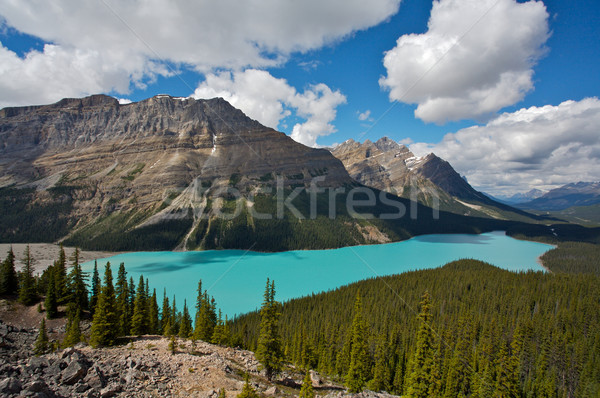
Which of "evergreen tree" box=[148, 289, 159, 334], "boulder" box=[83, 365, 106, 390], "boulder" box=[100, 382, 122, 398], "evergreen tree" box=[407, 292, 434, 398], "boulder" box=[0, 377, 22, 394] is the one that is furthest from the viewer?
"evergreen tree" box=[148, 289, 159, 334]

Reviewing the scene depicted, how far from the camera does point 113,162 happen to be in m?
176

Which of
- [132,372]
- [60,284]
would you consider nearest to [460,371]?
[132,372]

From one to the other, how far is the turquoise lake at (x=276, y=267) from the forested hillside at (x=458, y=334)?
15.5m

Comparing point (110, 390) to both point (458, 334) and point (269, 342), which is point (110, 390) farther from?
point (458, 334)

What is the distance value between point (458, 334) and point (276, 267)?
2612 inches

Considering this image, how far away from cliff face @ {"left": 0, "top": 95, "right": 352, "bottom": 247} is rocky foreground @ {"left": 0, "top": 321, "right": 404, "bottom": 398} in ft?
434

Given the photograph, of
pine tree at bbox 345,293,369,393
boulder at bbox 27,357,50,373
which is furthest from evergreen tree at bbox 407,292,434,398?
boulder at bbox 27,357,50,373

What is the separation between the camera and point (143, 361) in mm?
18469

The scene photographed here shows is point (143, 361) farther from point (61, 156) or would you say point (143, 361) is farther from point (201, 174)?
point (61, 156)

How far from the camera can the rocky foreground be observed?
13.7 metres

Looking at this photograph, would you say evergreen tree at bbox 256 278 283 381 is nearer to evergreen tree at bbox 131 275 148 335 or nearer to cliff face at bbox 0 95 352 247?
evergreen tree at bbox 131 275 148 335

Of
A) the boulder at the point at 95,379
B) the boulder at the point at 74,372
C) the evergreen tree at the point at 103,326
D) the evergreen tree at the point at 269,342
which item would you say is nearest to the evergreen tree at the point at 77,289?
the evergreen tree at the point at 103,326

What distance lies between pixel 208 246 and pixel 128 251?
107 ft

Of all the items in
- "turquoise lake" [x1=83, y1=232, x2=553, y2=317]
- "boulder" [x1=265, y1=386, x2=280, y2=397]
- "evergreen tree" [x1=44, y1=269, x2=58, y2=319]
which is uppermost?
"evergreen tree" [x1=44, y1=269, x2=58, y2=319]
